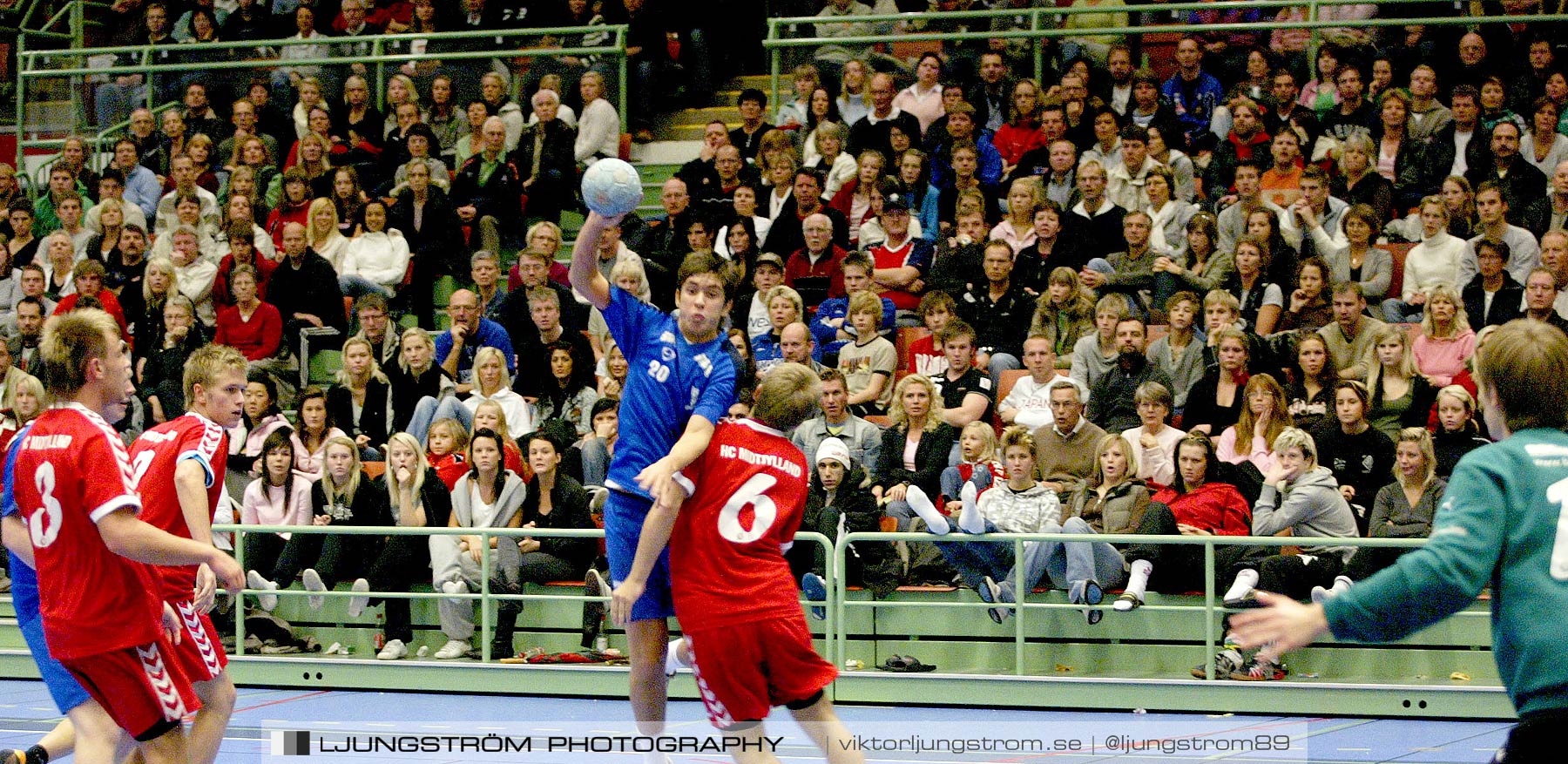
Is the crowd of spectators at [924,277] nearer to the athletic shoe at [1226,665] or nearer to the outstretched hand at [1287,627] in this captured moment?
the athletic shoe at [1226,665]

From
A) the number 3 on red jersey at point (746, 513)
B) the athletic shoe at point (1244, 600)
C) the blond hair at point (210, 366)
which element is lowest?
the athletic shoe at point (1244, 600)

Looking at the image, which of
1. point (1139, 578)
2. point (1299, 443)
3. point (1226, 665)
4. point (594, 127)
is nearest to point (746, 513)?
point (1139, 578)

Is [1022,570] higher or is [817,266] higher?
[817,266]

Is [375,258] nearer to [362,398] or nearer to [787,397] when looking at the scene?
[362,398]

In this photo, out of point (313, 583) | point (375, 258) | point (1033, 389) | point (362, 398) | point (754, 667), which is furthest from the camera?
point (375, 258)

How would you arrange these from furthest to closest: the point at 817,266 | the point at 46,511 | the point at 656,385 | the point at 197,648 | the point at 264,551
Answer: the point at 817,266, the point at 264,551, the point at 656,385, the point at 197,648, the point at 46,511

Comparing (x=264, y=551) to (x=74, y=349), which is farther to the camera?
(x=264, y=551)

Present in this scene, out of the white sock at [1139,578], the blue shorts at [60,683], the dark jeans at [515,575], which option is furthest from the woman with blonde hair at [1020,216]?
the blue shorts at [60,683]

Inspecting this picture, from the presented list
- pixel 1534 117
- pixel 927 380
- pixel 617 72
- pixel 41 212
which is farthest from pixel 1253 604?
pixel 41 212

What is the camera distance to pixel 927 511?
9203mm

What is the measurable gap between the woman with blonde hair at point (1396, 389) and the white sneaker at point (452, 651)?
239 inches

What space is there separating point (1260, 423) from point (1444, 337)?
1.64 meters

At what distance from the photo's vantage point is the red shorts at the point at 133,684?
Answer: 511 cm

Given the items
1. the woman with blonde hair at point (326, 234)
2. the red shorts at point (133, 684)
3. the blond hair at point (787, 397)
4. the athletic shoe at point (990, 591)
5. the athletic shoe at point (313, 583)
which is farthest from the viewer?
the woman with blonde hair at point (326, 234)
